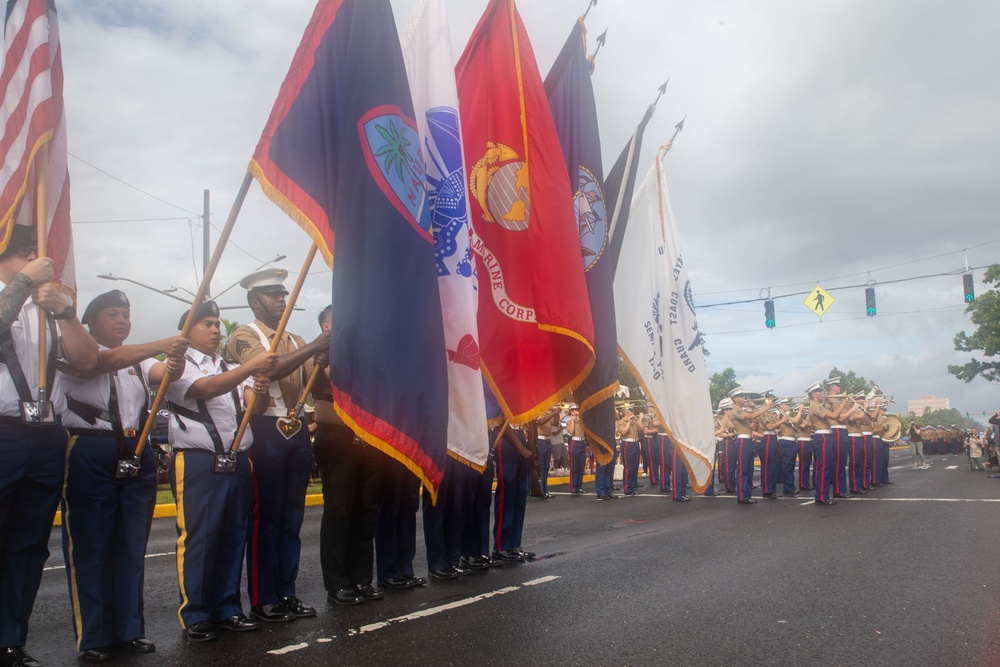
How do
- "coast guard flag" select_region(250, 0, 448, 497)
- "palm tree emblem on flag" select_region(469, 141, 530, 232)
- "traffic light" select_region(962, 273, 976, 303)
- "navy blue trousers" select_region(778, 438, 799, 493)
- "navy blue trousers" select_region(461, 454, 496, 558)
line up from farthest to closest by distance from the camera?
"traffic light" select_region(962, 273, 976, 303), "navy blue trousers" select_region(778, 438, 799, 493), "navy blue trousers" select_region(461, 454, 496, 558), "palm tree emblem on flag" select_region(469, 141, 530, 232), "coast guard flag" select_region(250, 0, 448, 497)

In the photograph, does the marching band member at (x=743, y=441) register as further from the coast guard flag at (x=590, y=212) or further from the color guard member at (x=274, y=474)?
the color guard member at (x=274, y=474)

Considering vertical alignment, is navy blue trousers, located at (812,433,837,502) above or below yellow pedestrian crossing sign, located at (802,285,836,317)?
below

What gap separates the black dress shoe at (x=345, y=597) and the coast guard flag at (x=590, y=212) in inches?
83.3

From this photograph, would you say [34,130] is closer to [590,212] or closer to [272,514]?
[272,514]

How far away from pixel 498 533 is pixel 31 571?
4241 millimetres

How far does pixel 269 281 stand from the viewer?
5.29 m

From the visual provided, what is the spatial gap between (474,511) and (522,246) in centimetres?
248

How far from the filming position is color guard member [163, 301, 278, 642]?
14.7 feet

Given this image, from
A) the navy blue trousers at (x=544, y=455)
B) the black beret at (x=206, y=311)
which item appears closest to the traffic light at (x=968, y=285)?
the navy blue trousers at (x=544, y=455)

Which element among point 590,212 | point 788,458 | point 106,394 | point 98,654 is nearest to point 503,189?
point 590,212

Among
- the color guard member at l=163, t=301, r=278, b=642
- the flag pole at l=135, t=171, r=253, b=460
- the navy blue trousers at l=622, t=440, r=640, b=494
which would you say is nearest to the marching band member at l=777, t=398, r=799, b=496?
the navy blue trousers at l=622, t=440, r=640, b=494

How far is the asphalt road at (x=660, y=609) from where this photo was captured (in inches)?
163

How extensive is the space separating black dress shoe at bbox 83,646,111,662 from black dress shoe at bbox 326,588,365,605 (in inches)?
61.9

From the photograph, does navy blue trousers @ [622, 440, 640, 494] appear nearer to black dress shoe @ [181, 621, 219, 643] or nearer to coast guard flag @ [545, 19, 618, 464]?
coast guard flag @ [545, 19, 618, 464]
